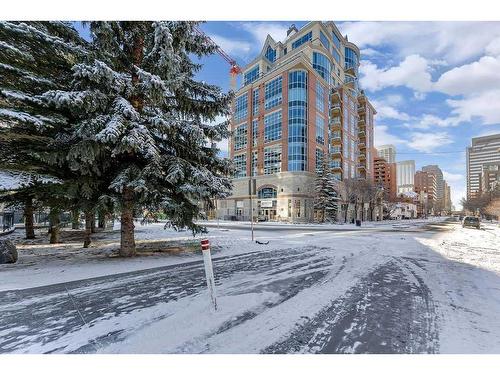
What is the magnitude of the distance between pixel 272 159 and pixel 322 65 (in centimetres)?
2027

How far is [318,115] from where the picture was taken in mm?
45031

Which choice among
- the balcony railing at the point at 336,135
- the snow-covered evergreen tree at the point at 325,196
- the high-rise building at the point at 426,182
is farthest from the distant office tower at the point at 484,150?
the high-rise building at the point at 426,182

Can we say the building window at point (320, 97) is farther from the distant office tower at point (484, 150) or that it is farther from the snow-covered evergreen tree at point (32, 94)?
the snow-covered evergreen tree at point (32, 94)

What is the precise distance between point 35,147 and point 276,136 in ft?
132

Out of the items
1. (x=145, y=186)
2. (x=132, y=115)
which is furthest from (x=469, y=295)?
(x=132, y=115)

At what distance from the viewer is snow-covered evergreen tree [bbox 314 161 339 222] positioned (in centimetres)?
3869

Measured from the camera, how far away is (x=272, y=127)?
45.7 metres

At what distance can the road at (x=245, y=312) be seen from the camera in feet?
9.96

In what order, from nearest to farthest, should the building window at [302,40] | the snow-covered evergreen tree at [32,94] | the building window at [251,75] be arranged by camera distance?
the snow-covered evergreen tree at [32,94] → the building window at [302,40] → the building window at [251,75]

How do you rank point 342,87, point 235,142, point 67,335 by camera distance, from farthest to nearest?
point 235,142 < point 342,87 < point 67,335

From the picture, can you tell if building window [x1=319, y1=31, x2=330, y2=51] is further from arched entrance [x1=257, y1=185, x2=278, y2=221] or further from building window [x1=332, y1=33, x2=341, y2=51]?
arched entrance [x1=257, y1=185, x2=278, y2=221]

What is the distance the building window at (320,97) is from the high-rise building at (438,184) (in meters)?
125

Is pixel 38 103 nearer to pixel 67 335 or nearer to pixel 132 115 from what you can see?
pixel 132 115

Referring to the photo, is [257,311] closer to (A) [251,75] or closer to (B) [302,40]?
(B) [302,40]
